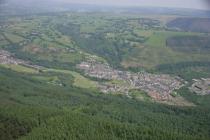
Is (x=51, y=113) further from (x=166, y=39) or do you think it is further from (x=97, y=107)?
(x=166, y=39)

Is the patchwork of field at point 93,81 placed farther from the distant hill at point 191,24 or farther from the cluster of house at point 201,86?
the distant hill at point 191,24

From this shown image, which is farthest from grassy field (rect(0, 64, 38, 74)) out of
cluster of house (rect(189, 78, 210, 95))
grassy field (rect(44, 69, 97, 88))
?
cluster of house (rect(189, 78, 210, 95))

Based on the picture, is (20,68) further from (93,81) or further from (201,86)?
(201,86)

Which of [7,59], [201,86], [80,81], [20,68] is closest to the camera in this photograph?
[80,81]

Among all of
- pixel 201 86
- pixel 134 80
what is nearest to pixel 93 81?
pixel 134 80

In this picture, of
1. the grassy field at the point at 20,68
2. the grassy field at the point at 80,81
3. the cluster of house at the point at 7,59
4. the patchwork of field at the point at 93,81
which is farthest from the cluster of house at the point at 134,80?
the cluster of house at the point at 7,59
